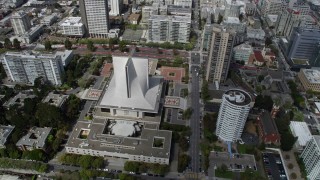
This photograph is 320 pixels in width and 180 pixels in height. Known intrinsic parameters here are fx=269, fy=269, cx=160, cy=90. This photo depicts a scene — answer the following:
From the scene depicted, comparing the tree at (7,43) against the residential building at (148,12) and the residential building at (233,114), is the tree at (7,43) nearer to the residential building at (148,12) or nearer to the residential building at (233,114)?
the residential building at (148,12)

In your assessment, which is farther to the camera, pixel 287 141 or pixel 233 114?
pixel 287 141

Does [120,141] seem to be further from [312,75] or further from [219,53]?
[312,75]

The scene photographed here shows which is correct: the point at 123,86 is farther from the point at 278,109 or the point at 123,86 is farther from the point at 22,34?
the point at 22,34

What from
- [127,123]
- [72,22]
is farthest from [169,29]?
[127,123]

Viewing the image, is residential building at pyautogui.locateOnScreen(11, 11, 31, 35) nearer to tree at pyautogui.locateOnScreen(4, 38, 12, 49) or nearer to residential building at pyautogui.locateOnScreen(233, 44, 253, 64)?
tree at pyautogui.locateOnScreen(4, 38, 12, 49)

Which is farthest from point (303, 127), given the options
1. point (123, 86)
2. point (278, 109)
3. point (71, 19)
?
point (71, 19)

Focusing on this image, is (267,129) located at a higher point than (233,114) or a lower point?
lower

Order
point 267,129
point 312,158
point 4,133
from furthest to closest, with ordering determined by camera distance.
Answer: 1. point 267,129
2. point 4,133
3. point 312,158
